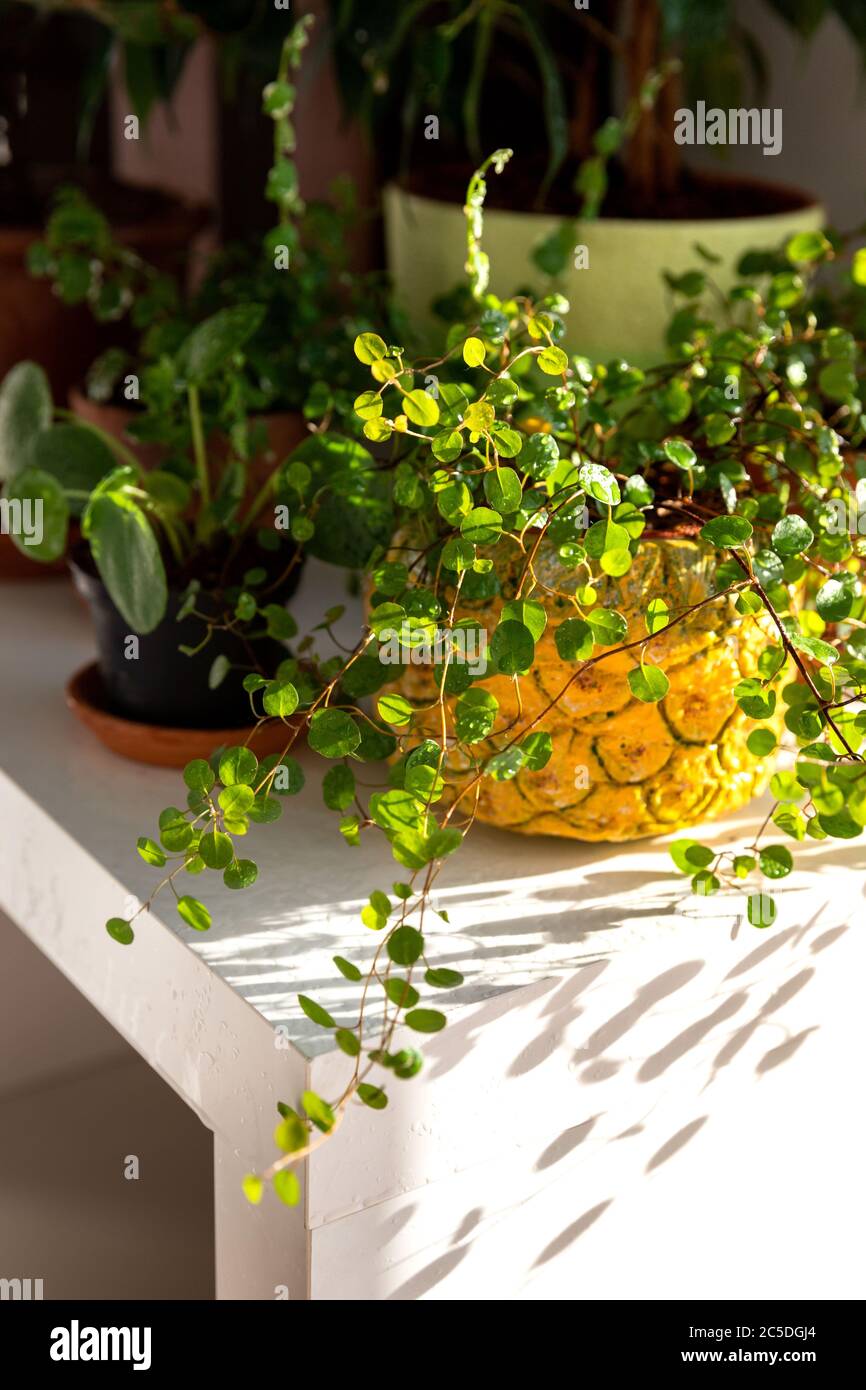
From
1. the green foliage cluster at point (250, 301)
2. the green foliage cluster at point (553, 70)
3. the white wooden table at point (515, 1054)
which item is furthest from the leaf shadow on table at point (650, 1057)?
the green foliage cluster at point (553, 70)

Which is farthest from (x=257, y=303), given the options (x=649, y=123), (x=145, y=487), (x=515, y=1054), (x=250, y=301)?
(x=515, y=1054)

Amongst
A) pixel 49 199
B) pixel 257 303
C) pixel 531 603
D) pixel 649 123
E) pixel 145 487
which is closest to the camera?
pixel 531 603

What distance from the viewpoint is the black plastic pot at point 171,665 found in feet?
2.53

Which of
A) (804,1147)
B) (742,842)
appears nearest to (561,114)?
(742,842)

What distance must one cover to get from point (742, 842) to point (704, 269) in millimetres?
413

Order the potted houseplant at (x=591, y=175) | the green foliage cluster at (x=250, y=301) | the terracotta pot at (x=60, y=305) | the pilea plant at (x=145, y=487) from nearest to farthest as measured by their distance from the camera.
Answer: the pilea plant at (x=145, y=487)
the green foliage cluster at (x=250, y=301)
the potted houseplant at (x=591, y=175)
the terracotta pot at (x=60, y=305)

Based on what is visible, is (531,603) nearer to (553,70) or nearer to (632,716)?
(632,716)

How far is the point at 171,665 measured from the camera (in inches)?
30.7

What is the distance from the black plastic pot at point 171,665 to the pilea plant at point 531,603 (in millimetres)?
79

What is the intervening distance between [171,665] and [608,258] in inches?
15.7

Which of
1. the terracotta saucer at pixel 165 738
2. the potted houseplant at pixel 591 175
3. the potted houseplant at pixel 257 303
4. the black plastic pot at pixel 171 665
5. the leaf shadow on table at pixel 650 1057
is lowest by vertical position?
the leaf shadow on table at pixel 650 1057

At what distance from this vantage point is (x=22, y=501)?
0.74 m

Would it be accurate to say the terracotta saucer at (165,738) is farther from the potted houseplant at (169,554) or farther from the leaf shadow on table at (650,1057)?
the leaf shadow on table at (650,1057)
